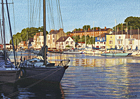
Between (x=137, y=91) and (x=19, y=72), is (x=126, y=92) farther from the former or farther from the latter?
(x=19, y=72)

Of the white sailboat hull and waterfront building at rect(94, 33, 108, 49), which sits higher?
waterfront building at rect(94, 33, 108, 49)

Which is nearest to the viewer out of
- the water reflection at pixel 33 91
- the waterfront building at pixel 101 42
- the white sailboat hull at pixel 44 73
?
the water reflection at pixel 33 91

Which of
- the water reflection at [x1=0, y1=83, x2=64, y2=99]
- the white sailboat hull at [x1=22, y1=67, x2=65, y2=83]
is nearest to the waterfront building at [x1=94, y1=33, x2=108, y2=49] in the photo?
the white sailboat hull at [x1=22, y1=67, x2=65, y2=83]

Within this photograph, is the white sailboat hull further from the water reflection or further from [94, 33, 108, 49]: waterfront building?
[94, 33, 108, 49]: waterfront building

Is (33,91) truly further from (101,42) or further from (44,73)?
(101,42)

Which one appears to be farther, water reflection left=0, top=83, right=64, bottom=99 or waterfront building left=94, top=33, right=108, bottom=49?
waterfront building left=94, top=33, right=108, bottom=49

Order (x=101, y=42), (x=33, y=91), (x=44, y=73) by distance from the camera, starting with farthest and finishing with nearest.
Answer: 1. (x=101, y=42)
2. (x=44, y=73)
3. (x=33, y=91)

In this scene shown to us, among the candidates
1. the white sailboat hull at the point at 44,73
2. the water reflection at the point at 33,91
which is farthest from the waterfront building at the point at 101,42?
the water reflection at the point at 33,91

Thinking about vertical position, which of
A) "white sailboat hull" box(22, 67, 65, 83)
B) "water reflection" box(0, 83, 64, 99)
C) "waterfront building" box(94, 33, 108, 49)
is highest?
"waterfront building" box(94, 33, 108, 49)

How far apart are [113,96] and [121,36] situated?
135 meters

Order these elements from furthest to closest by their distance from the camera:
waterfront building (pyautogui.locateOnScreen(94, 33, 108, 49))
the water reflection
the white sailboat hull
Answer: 1. waterfront building (pyautogui.locateOnScreen(94, 33, 108, 49))
2. the white sailboat hull
3. the water reflection

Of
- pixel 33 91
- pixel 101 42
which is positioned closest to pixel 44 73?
pixel 33 91

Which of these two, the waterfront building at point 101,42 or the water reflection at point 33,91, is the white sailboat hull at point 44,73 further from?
Answer: the waterfront building at point 101,42

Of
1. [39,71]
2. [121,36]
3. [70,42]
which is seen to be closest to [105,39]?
[121,36]
